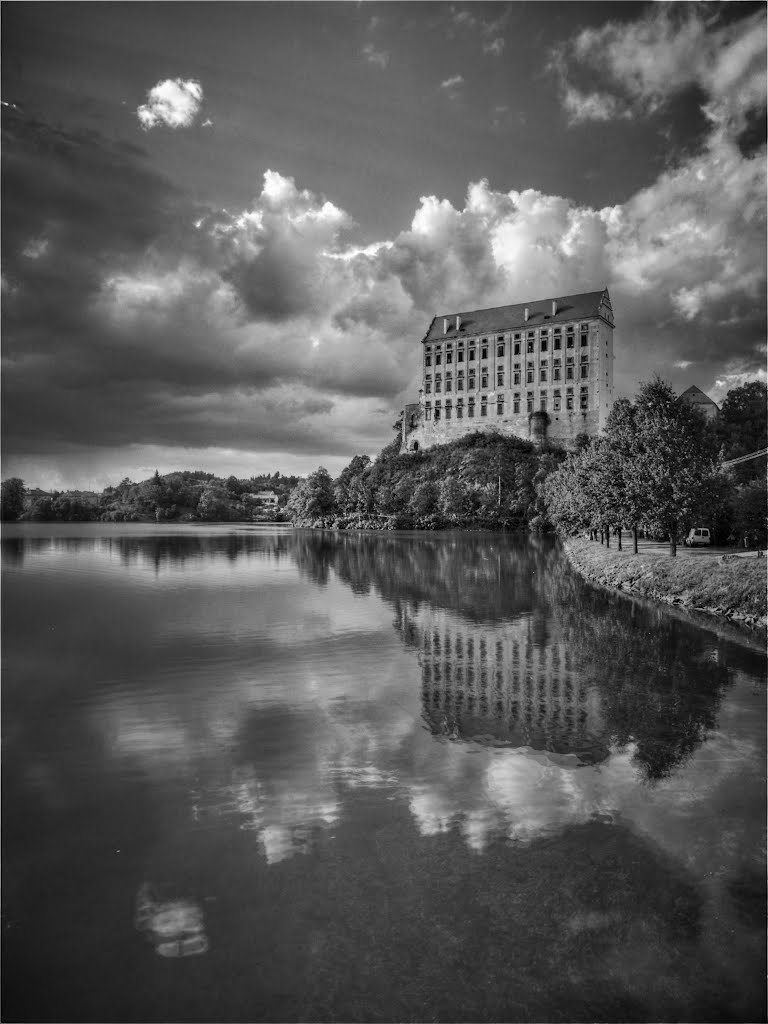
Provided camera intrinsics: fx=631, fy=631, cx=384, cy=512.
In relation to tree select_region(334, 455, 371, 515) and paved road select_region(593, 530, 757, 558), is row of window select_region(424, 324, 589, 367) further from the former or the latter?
paved road select_region(593, 530, 757, 558)

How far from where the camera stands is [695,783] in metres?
9.59

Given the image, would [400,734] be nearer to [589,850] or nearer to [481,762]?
[481,762]

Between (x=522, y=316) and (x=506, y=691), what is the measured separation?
117770 mm

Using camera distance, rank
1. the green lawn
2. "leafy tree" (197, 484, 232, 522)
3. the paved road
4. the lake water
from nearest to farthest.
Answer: the lake water, the green lawn, the paved road, "leafy tree" (197, 484, 232, 522)

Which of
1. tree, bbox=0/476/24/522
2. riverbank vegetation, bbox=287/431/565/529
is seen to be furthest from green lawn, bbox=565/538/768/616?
tree, bbox=0/476/24/522

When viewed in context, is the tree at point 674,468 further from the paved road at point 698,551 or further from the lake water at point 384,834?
the lake water at point 384,834

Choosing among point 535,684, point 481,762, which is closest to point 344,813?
point 481,762

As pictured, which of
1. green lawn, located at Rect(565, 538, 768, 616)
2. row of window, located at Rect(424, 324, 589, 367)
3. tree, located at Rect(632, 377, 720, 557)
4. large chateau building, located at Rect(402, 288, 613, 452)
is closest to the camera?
green lawn, located at Rect(565, 538, 768, 616)

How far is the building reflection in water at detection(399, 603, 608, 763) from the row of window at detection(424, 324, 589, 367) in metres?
103

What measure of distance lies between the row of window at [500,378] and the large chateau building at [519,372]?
0.59ft

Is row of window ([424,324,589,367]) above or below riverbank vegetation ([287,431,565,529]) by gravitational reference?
above

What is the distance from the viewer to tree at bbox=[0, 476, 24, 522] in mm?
151875

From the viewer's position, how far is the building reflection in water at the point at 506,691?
37.6 feet

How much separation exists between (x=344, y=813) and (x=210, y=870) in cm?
194
